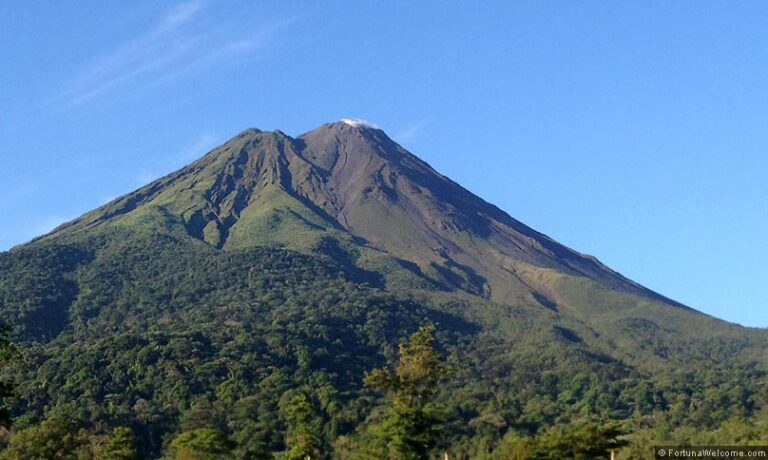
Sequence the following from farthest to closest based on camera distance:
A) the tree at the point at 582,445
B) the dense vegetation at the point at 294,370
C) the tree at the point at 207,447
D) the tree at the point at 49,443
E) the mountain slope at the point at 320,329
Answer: the mountain slope at the point at 320,329 < the dense vegetation at the point at 294,370 < the tree at the point at 207,447 < the tree at the point at 49,443 < the tree at the point at 582,445

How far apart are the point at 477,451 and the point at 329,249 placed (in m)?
106

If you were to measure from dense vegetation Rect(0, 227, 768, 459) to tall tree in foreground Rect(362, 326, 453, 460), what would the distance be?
0.11m

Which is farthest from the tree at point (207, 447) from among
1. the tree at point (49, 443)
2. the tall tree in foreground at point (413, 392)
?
the tall tree in foreground at point (413, 392)

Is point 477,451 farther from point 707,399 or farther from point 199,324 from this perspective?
point 199,324

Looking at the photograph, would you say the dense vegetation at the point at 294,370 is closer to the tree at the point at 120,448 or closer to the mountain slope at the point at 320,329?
the tree at the point at 120,448

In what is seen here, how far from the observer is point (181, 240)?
180 metres

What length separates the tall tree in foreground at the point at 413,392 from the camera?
44.8 meters

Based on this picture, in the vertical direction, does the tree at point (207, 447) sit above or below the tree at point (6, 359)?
below

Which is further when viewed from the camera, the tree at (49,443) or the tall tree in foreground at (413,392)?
the tree at (49,443)

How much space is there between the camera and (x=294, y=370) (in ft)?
363

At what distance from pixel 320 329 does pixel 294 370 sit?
18039mm

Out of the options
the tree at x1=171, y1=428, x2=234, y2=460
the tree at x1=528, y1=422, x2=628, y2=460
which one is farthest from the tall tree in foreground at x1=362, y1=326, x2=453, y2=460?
the tree at x1=171, y1=428, x2=234, y2=460

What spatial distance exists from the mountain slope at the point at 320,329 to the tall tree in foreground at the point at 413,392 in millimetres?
29866

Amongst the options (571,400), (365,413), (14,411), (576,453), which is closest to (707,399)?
(571,400)
